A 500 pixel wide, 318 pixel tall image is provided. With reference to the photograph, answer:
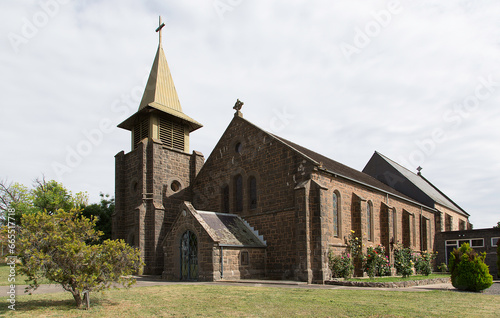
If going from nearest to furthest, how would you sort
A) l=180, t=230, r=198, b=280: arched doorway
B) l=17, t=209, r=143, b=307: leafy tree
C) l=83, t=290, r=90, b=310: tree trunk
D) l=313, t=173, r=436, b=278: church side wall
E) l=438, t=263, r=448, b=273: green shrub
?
l=17, t=209, r=143, b=307: leafy tree → l=83, t=290, r=90, b=310: tree trunk → l=180, t=230, r=198, b=280: arched doorway → l=313, t=173, r=436, b=278: church side wall → l=438, t=263, r=448, b=273: green shrub

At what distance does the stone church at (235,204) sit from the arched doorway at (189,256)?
55 mm

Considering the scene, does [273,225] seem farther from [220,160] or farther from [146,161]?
[146,161]

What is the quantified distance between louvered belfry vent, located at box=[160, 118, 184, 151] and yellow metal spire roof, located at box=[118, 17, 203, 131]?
830 mm

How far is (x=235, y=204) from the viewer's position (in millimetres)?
26641

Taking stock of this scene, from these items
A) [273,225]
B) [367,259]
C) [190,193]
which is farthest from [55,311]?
[190,193]

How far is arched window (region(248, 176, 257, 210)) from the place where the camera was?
25.5 m

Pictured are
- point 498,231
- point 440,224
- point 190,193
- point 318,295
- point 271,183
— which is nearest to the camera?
point 318,295

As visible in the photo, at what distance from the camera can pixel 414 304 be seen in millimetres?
11945

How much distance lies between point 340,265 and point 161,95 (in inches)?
729

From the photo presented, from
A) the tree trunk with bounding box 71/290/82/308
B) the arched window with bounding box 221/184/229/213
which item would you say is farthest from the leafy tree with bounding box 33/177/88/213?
the tree trunk with bounding box 71/290/82/308

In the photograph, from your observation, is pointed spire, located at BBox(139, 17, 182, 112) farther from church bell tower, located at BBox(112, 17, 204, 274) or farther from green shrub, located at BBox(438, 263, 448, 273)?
green shrub, located at BBox(438, 263, 448, 273)

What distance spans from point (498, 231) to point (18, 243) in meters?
36.0

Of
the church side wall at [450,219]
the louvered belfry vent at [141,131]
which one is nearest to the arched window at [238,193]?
the louvered belfry vent at [141,131]

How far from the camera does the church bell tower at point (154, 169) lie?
87.5ft
